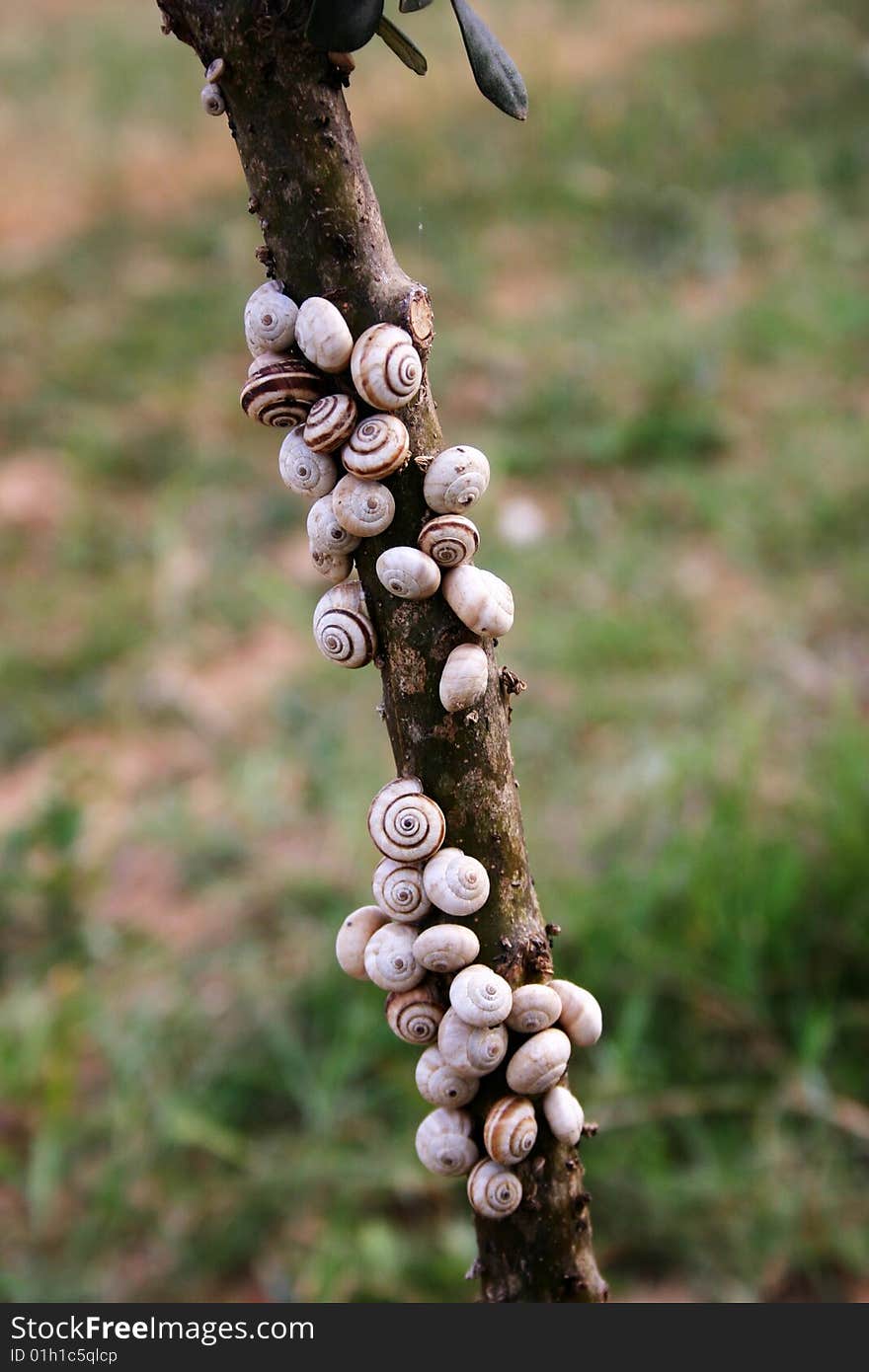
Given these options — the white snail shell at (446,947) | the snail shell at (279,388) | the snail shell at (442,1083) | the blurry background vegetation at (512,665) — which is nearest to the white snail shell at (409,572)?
the snail shell at (279,388)

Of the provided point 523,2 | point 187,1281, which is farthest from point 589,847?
point 523,2

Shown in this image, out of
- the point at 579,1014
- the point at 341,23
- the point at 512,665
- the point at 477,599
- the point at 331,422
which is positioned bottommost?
the point at 579,1014

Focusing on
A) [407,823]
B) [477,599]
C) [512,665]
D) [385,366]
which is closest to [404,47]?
[385,366]

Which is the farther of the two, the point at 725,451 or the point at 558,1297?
the point at 725,451

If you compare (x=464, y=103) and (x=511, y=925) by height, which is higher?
(x=464, y=103)

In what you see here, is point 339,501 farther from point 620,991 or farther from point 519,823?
point 620,991

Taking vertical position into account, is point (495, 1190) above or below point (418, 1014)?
below

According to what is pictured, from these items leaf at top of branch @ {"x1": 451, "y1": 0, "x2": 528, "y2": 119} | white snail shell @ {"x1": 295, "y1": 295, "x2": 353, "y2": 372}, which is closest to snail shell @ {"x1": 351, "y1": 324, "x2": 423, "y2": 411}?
white snail shell @ {"x1": 295, "y1": 295, "x2": 353, "y2": 372}

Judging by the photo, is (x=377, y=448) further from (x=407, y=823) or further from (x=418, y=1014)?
(x=418, y=1014)
